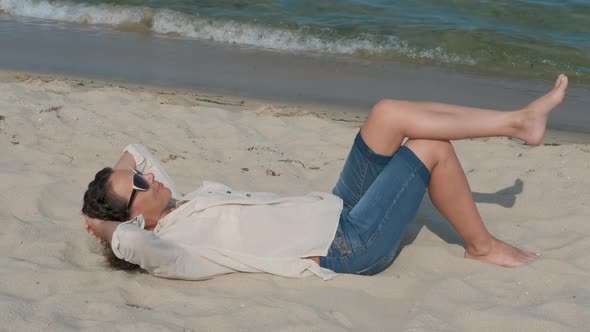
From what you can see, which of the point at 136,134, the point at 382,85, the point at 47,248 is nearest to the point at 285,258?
the point at 47,248

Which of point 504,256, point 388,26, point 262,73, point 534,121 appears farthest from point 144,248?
point 388,26

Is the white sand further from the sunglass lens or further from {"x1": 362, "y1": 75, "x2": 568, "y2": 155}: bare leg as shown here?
{"x1": 362, "y1": 75, "x2": 568, "y2": 155}: bare leg

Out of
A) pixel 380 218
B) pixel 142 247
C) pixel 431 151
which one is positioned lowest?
pixel 142 247

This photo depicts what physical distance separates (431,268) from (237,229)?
99cm

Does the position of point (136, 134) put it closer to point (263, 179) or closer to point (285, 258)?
point (263, 179)

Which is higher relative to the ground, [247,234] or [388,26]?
[247,234]

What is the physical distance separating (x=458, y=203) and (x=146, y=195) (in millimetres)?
1440

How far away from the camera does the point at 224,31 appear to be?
416 inches

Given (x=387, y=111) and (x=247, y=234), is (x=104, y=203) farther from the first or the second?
(x=387, y=111)

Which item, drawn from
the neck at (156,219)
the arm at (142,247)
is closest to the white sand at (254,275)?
the arm at (142,247)

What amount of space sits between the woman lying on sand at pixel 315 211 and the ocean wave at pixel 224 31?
238 inches

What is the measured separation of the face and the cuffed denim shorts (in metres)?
0.79

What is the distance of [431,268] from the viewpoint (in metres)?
3.70

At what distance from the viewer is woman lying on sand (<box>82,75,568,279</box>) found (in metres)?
3.40
